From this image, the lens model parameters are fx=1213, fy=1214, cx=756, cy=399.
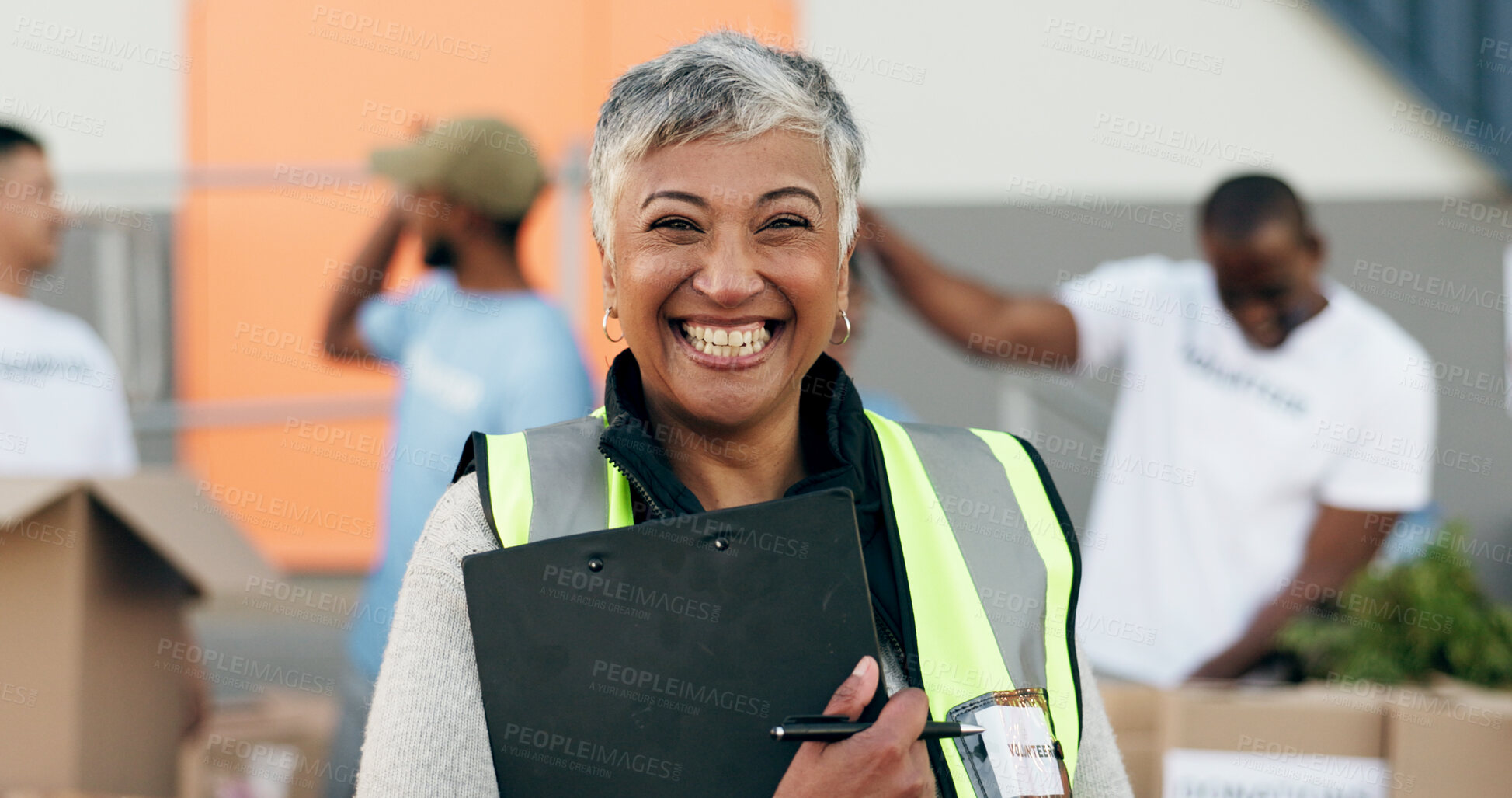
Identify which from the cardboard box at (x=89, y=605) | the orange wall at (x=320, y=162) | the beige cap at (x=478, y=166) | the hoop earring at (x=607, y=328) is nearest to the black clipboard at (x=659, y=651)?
the hoop earring at (x=607, y=328)

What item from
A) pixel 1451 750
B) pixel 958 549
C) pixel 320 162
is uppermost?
pixel 320 162

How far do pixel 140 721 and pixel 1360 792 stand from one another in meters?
2.38

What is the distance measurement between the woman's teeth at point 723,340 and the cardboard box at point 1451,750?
1.82 metres

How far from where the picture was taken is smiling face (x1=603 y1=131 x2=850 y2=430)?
1.24m

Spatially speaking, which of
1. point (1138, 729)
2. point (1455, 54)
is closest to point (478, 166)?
point (1138, 729)

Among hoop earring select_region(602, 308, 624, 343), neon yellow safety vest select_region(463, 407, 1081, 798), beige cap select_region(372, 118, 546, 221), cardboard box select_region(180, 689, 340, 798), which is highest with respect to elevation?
beige cap select_region(372, 118, 546, 221)

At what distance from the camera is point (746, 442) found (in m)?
1.39

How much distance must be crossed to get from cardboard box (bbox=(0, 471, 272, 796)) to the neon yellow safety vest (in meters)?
1.14

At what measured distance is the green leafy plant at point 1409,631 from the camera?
9.81 feet

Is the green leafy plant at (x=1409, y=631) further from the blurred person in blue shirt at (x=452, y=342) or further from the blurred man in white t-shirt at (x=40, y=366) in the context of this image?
the blurred man in white t-shirt at (x=40, y=366)

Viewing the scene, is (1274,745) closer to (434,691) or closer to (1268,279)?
(1268,279)

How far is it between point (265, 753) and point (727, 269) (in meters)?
2.19

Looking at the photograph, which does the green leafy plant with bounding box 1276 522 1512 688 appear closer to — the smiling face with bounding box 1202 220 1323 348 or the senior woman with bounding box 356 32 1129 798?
the smiling face with bounding box 1202 220 1323 348

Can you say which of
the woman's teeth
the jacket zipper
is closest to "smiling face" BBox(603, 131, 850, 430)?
the woman's teeth
